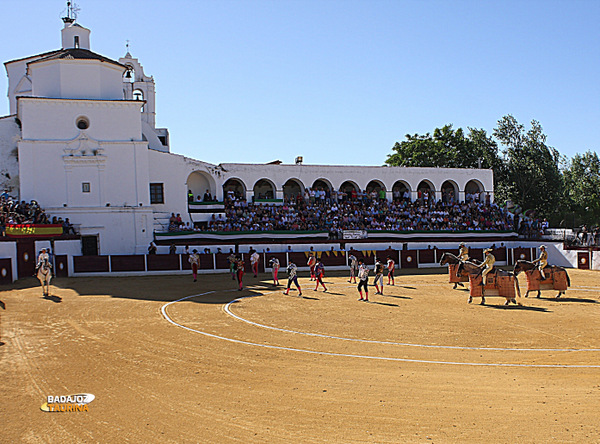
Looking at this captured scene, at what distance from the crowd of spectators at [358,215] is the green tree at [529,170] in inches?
560

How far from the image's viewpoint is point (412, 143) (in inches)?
2502

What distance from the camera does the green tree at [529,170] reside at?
6116 centimetres

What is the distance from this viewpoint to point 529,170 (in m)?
61.4

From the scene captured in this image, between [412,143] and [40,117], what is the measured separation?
4280 cm

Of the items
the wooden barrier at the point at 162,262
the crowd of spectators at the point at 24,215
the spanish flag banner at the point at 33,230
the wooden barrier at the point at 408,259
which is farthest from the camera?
the wooden barrier at the point at 408,259

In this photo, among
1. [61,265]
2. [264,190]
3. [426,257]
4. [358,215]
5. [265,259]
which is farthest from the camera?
[264,190]

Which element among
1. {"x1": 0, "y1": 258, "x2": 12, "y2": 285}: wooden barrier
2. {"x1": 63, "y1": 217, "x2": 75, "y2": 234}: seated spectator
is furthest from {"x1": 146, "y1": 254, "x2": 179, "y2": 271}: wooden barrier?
{"x1": 0, "y1": 258, "x2": 12, "y2": 285}: wooden barrier

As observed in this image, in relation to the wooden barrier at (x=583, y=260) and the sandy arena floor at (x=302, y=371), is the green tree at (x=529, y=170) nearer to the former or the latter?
the wooden barrier at (x=583, y=260)

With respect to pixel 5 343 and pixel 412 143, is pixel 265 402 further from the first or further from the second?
pixel 412 143

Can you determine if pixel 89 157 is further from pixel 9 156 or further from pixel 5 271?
pixel 5 271

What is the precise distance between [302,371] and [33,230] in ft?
77.5

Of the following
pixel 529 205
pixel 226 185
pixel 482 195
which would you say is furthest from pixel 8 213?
pixel 529 205

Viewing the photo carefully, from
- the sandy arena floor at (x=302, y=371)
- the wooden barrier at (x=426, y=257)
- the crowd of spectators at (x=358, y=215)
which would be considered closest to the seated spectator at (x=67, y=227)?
the crowd of spectators at (x=358, y=215)

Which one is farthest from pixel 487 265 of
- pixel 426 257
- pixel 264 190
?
pixel 264 190
